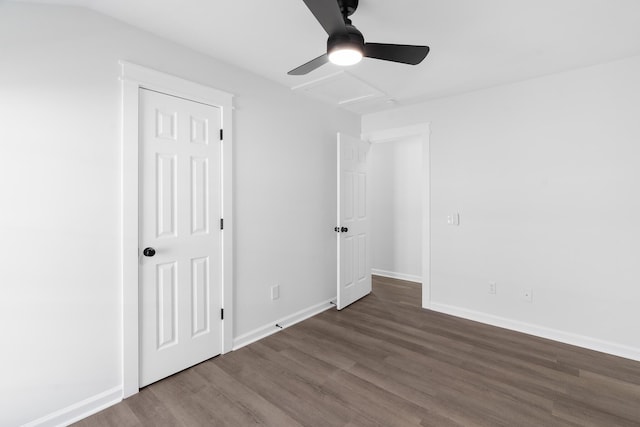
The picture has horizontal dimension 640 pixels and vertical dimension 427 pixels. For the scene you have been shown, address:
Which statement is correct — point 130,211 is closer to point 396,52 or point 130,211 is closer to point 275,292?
point 275,292

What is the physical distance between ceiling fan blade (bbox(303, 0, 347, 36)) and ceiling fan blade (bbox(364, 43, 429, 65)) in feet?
0.80

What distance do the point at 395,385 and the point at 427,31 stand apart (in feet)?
8.27

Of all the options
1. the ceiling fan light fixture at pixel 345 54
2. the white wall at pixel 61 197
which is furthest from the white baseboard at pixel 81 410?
the ceiling fan light fixture at pixel 345 54

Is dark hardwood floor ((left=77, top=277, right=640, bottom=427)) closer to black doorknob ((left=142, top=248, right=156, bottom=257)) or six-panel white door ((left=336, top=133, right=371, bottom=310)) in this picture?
six-panel white door ((left=336, top=133, right=371, bottom=310))

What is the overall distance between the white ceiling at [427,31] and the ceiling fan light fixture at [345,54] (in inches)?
16.3

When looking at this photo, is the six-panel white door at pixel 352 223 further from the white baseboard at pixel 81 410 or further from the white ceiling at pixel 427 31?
the white baseboard at pixel 81 410

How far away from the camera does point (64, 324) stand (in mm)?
1769

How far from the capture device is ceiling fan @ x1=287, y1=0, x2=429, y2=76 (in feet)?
4.55

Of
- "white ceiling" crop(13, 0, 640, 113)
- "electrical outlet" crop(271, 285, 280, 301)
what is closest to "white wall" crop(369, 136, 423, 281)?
"white ceiling" crop(13, 0, 640, 113)

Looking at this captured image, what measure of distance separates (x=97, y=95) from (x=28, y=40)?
1.24 feet

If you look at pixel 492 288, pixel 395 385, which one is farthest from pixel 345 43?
pixel 492 288

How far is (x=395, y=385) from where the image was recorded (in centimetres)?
214

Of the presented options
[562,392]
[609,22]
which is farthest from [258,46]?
[562,392]

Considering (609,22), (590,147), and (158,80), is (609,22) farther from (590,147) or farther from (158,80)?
(158,80)
